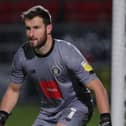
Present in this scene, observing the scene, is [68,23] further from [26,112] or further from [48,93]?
[48,93]

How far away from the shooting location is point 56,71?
5902 mm

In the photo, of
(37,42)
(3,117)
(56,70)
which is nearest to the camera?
(37,42)

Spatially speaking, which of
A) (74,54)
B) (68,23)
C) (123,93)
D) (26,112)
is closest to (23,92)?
(26,112)

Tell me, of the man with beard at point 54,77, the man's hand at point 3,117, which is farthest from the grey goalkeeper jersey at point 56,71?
the man's hand at point 3,117

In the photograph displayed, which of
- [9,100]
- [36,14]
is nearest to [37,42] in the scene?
[36,14]

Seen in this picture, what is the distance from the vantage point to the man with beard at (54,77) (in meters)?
5.80

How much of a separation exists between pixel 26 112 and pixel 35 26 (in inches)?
243

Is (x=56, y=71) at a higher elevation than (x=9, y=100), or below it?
higher

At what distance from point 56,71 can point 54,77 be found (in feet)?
0.20

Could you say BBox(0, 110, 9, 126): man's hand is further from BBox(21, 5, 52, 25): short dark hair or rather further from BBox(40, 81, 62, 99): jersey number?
BBox(21, 5, 52, 25): short dark hair

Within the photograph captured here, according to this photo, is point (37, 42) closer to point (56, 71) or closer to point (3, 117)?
point (56, 71)

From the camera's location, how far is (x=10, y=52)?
1300 cm

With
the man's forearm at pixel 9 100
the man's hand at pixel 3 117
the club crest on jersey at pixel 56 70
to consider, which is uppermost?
the club crest on jersey at pixel 56 70

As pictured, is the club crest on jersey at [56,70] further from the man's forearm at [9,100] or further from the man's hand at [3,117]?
the man's hand at [3,117]
